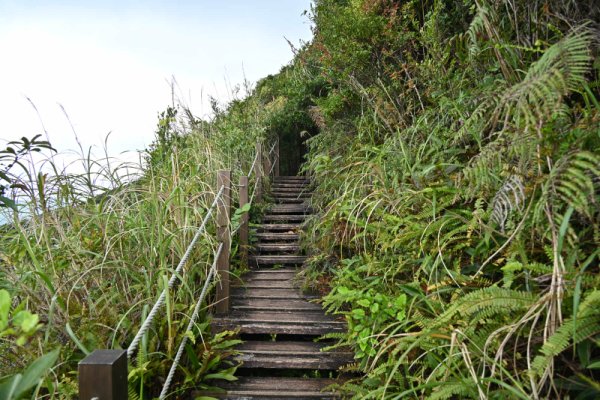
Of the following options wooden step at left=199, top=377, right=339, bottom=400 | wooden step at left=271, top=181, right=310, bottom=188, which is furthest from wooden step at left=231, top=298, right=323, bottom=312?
wooden step at left=271, top=181, right=310, bottom=188

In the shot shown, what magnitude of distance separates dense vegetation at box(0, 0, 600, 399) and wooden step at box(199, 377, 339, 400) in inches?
9.6

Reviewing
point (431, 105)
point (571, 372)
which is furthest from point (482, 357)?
point (431, 105)

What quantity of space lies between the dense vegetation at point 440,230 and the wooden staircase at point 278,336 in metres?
0.27

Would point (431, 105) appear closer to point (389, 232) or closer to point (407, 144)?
point (407, 144)

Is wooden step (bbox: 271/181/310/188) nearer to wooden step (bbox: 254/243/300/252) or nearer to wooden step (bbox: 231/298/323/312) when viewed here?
wooden step (bbox: 254/243/300/252)

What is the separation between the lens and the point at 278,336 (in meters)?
3.16

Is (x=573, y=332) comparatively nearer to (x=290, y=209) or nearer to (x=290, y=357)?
(x=290, y=357)

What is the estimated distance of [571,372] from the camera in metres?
1.51

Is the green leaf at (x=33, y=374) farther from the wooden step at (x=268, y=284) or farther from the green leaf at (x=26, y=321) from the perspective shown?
the wooden step at (x=268, y=284)

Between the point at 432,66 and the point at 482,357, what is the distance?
2628mm

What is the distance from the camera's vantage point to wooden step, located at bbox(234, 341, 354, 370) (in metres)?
2.72

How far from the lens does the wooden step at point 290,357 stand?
8.92ft

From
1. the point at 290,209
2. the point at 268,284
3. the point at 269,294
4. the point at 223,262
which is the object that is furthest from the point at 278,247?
the point at 223,262

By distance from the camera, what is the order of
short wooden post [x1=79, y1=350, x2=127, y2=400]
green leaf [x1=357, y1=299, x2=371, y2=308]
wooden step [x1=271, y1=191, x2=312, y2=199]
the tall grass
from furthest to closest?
1. wooden step [x1=271, y1=191, x2=312, y2=199]
2. green leaf [x1=357, y1=299, x2=371, y2=308]
3. the tall grass
4. short wooden post [x1=79, y1=350, x2=127, y2=400]
